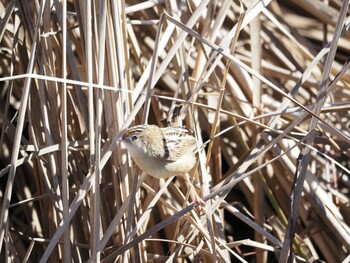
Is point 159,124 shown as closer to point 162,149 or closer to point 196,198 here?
point 162,149

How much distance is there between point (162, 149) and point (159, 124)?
1.37 feet

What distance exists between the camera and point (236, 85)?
3.41m

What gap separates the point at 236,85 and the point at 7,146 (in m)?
1.23

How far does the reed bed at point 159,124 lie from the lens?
249cm

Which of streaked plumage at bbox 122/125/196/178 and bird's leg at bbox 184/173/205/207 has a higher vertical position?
streaked plumage at bbox 122/125/196/178

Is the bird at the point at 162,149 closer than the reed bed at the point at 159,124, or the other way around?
the reed bed at the point at 159,124

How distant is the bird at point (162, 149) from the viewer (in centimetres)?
260

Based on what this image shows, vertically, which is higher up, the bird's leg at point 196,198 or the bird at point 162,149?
the bird at point 162,149

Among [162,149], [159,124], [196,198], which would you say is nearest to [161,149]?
[162,149]

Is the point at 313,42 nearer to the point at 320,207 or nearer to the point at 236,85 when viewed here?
the point at 236,85

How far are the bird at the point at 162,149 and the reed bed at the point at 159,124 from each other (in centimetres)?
6

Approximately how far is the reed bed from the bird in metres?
0.06

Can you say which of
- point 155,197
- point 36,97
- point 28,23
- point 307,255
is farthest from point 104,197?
point 307,255

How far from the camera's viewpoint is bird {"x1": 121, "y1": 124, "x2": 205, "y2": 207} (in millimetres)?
2598
